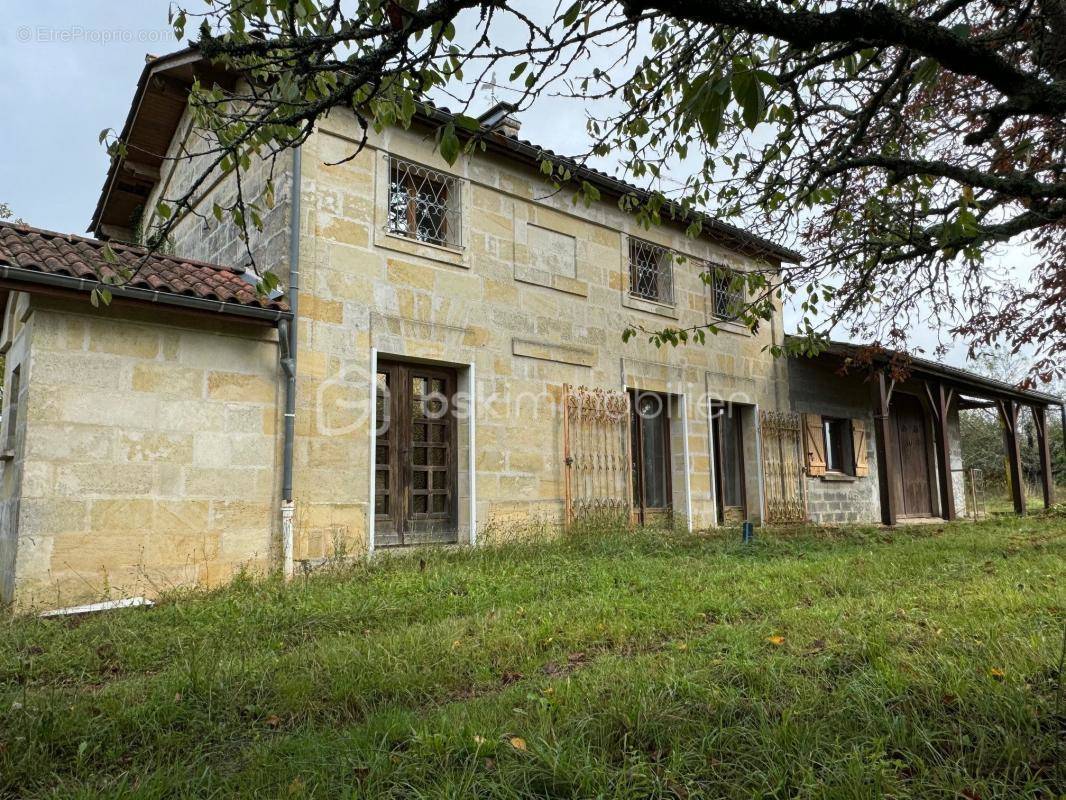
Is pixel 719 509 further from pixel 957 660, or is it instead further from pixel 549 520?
pixel 957 660

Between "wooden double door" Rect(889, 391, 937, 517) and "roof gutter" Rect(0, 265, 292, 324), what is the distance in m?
12.6

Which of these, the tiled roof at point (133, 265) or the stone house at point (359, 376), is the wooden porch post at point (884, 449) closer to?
the stone house at point (359, 376)

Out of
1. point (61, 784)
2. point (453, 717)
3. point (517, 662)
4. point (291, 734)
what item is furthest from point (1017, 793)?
point (61, 784)

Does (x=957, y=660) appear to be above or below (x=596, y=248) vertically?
below

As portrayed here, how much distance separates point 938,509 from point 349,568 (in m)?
13.3

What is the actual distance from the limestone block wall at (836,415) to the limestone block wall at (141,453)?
29.6 ft

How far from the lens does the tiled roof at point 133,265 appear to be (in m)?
5.02

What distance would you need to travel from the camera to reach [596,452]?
8602 mm

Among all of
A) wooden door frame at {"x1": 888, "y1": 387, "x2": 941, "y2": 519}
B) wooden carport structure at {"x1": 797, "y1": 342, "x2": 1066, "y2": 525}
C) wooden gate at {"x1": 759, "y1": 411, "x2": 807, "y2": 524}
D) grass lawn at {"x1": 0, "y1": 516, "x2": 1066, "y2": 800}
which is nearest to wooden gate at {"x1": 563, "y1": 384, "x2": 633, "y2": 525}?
grass lawn at {"x1": 0, "y1": 516, "x2": 1066, "y2": 800}

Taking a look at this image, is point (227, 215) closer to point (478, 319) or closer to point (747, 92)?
point (478, 319)

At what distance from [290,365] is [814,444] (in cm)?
908

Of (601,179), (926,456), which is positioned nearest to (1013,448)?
(926,456)

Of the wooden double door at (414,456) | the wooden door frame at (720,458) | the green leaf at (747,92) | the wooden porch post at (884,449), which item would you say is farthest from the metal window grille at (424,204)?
the wooden porch post at (884,449)

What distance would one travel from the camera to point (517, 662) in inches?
139
